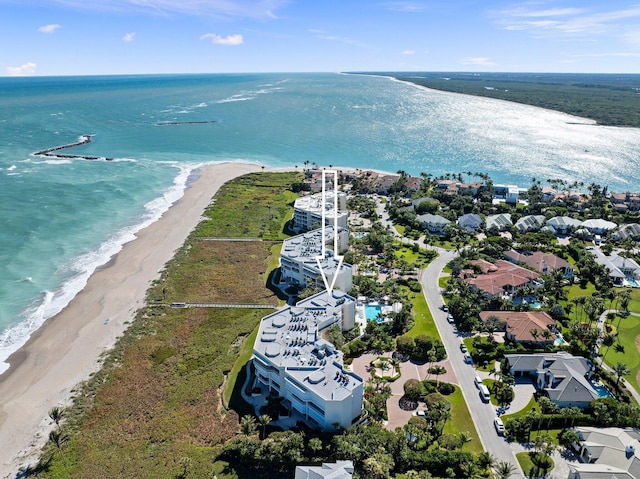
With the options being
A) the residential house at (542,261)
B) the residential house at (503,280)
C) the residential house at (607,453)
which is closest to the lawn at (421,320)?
the residential house at (503,280)

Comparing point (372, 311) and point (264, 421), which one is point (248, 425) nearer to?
point (264, 421)

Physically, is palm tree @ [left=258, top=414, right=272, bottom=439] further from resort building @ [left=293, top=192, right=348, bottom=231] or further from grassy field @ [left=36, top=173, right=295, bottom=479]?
resort building @ [left=293, top=192, right=348, bottom=231]

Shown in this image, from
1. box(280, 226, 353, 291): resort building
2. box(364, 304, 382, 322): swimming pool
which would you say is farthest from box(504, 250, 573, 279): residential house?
box(280, 226, 353, 291): resort building

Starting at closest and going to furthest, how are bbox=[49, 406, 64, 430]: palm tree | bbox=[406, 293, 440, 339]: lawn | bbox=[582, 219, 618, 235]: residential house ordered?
bbox=[49, 406, 64, 430]: palm tree, bbox=[406, 293, 440, 339]: lawn, bbox=[582, 219, 618, 235]: residential house

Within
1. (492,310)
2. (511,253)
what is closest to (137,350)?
(492,310)

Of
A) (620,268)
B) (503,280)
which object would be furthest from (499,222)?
(503,280)
